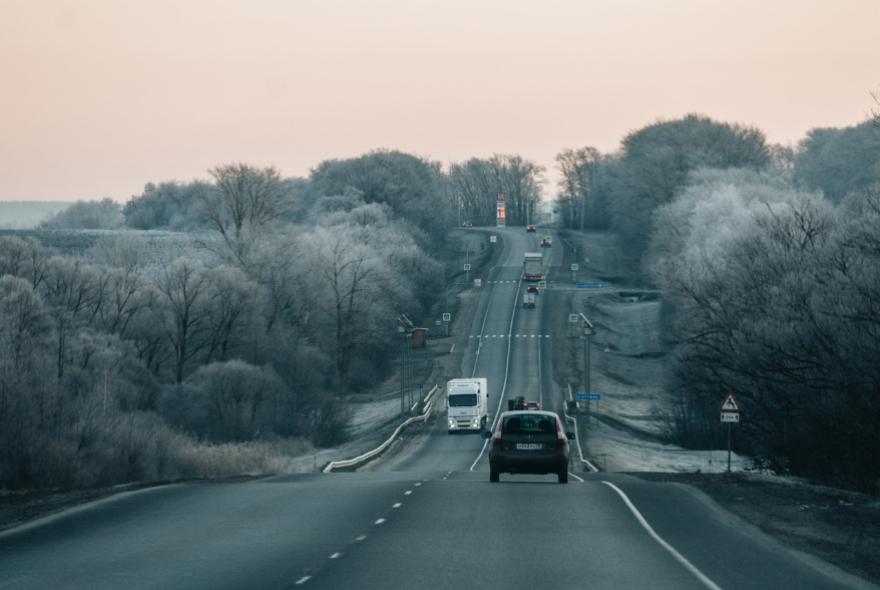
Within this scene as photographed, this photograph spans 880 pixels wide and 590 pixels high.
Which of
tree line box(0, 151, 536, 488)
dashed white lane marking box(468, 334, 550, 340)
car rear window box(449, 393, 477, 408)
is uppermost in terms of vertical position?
tree line box(0, 151, 536, 488)

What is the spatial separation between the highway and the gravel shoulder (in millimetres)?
572

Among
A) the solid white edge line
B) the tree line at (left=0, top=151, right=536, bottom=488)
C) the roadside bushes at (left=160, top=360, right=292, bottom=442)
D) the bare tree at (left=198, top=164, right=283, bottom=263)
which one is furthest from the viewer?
the bare tree at (left=198, top=164, right=283, bottom=263)

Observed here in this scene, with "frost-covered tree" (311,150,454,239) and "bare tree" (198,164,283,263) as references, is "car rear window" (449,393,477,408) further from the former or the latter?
"frost-covered tree" (311,150,454,239)

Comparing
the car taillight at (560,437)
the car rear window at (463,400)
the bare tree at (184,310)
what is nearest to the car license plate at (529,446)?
the car taillight at (560,437)

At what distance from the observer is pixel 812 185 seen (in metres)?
175

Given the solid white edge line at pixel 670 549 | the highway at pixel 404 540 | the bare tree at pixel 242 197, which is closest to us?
the solid white edge line at pixel 670 549

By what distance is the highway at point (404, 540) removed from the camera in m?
17.3

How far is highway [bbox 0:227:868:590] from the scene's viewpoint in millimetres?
17266

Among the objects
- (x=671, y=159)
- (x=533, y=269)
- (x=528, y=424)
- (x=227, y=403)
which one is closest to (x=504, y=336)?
(x=533, y=269)

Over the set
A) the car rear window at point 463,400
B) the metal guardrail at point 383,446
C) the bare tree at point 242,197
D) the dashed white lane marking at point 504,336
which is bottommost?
the metal guardrail at point 383,446

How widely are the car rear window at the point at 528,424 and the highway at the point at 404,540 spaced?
4.59ft

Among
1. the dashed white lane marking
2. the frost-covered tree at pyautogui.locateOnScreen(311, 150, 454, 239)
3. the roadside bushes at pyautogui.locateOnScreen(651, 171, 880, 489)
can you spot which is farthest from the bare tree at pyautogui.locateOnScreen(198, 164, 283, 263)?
the roadside bushes at pyautogui.locateOnScreen(651, 171, 880, 489)

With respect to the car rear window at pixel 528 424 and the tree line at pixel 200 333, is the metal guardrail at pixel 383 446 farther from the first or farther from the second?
the car rear window at pixel 528 424

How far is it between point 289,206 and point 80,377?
291 ft
